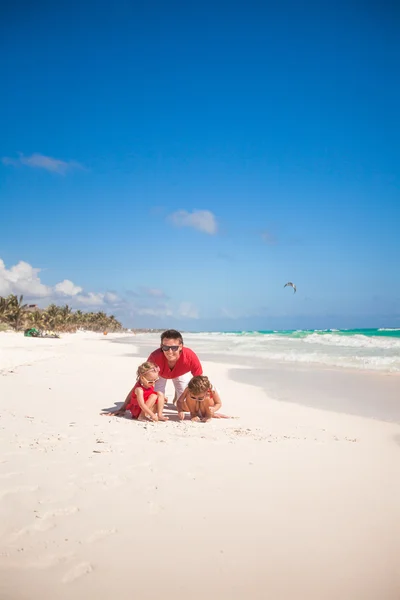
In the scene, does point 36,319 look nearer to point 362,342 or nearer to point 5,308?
point 5,308

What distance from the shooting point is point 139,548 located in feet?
8.11

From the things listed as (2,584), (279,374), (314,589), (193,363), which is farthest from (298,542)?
(279,374)

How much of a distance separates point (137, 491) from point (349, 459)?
8.19ft

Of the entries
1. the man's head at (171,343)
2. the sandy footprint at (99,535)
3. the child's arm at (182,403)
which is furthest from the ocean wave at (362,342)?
the sandy footprint at (99,535)

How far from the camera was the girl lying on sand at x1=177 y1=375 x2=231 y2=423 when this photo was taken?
21.1ft

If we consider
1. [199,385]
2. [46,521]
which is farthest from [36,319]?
[46,521]

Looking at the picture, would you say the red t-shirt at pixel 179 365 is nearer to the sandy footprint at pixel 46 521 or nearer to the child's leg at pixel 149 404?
the child's leg at pixel 149 404

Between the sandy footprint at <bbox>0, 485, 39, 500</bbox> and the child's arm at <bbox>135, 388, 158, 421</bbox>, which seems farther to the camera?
the child's arm at <bbox>135, 388, 158, 421</bbox>

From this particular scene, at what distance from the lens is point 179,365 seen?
694 cm

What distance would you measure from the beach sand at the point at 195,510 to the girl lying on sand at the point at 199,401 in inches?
26.1

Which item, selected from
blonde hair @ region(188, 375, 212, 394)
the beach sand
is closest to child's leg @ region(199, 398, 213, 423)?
blonde hair @ region(188, 375, 212, 394)

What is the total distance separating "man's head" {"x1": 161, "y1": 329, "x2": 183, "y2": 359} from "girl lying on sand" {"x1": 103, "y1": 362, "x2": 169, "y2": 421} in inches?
15.6

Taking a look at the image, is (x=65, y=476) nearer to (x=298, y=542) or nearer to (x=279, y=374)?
(x=298, y=542)

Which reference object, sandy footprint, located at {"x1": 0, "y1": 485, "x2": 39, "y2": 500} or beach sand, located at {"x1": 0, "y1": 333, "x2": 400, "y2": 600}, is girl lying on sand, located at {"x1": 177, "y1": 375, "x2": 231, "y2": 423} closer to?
beach sand, located at {"x1": 0, "y1": 333, "x2": 400, "y2": 600}
